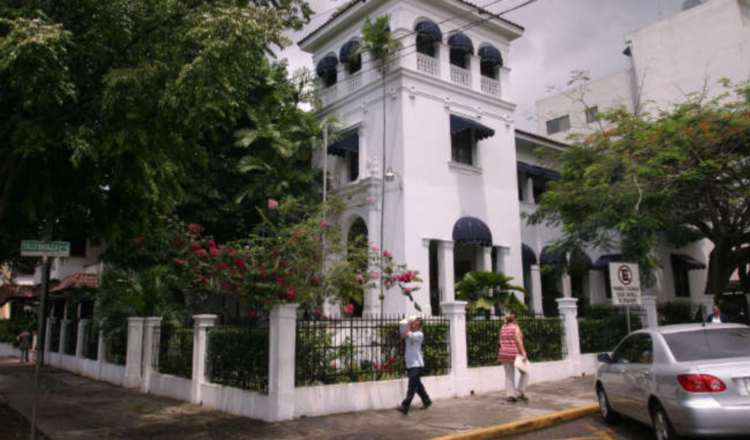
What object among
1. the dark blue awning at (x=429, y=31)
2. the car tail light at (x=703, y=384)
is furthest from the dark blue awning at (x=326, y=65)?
Answer: the car tail light at (x=703, y=384)

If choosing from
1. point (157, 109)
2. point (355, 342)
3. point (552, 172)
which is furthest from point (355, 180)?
point (157, 109)

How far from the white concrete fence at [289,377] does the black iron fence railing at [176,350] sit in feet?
0.70

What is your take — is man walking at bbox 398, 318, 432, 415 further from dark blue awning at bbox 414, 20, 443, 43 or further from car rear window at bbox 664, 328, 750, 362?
dark blue awning at bbox 414, 20, 443, 43

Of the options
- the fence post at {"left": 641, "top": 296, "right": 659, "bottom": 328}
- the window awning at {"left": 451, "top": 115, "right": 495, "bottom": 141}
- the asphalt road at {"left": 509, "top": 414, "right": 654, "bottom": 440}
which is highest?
the window awning at {"left": 451, "top": 115, "right": 495, "bottom": 141}

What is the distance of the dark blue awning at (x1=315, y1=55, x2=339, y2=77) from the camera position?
2205 centimetres

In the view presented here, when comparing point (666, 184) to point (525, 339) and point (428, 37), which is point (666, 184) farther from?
point (428, 37)

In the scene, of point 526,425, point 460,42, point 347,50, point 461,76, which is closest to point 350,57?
point 347,50

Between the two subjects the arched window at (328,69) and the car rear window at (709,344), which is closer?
the car rear window at (709,344)

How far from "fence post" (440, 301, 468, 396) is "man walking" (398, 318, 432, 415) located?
1.63 m

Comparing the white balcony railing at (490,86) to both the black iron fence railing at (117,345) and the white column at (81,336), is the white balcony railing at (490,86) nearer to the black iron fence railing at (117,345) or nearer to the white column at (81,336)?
the black iron fence railing at (117,345)

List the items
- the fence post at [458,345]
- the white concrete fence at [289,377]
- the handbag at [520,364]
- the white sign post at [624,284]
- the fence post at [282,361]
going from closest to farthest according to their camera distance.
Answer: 1. the fence post at [282,361]
2. the white concrete fence at [289,377]
3. the handbag at [520,364]
4. the fence post at [458,345]
5. the white sign post at [624,284]

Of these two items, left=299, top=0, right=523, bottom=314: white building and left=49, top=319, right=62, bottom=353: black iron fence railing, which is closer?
left=299, top=0, right=523, bottom=314: white building

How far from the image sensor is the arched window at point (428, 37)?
1959 centimetres

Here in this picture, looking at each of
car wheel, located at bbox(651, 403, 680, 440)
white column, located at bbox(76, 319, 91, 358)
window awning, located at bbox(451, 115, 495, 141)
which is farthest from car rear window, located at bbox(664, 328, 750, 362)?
white column, located at bbox(76, 319, 91, 358)
